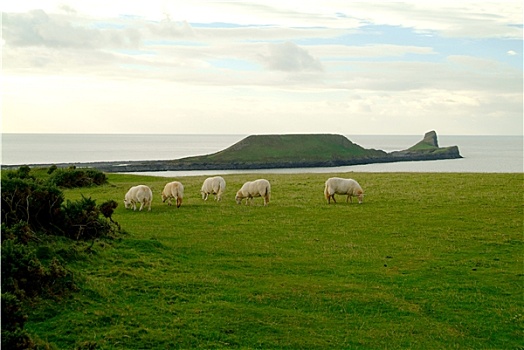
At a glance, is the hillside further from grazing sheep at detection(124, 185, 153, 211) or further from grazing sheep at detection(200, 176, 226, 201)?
grazing sheep at detection(124, 185, 153, 211)

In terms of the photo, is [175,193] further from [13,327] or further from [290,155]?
[290,155]

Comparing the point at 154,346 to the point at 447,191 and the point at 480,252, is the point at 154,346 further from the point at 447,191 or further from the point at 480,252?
the point at 447,191

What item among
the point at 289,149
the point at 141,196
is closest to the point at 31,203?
the point at 141,196

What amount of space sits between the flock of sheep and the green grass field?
1.05 metres

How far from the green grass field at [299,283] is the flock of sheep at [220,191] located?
1.05m

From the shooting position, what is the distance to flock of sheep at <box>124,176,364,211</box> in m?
26.2

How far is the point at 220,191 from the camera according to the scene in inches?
1177

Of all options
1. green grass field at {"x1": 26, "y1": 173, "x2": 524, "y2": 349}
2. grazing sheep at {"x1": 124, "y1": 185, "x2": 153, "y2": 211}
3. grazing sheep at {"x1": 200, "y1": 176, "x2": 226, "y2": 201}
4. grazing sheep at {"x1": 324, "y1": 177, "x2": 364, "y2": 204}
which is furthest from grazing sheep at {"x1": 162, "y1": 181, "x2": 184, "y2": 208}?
grazing sheep at {"x1": 324, "y1": 177, "x2": 364, "y2": 204}

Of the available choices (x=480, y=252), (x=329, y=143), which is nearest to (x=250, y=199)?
(x=480, y=252)

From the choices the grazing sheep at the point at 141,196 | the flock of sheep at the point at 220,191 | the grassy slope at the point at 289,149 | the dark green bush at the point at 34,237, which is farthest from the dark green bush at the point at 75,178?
the grassy slope at the point at 289,149

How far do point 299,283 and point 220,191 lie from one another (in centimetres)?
1612

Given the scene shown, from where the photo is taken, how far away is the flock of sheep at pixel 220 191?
26219 millimetres

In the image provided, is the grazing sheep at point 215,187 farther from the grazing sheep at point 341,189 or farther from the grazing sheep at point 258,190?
the grazing sheep at point 341,189

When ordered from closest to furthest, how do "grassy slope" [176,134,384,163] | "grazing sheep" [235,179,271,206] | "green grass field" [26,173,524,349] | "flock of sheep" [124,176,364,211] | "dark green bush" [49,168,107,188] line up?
"green grass field" [26,173,524,349] < "flock of sheep" [124,176,364,211] < "grazing sheep" [235,179,271,206] < "dark green bush" [49,168,107,188] < "grassy slope" [176,134,384,163]
